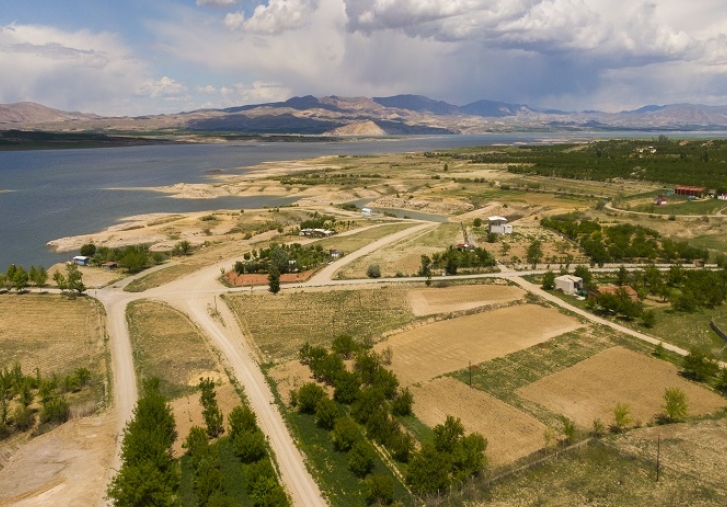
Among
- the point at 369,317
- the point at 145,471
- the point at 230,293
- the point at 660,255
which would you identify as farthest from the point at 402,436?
the point at 660,255

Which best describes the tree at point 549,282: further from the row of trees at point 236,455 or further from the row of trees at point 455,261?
the row of trees at point 236,455

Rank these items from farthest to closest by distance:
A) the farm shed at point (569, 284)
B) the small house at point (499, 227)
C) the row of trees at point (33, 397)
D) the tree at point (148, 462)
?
the small house at point (499, 227) → the farm shed at point (569, 284) → the row of trees at point (33, 397) → the tree at point (148, 462)

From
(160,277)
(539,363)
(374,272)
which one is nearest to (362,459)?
(539,363)

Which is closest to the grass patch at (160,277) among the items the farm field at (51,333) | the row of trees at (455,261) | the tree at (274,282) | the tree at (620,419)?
the farm field at (51,333)

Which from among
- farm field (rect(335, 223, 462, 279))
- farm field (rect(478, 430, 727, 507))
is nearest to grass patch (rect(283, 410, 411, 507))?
farm field (rect(478, 430, 727, 507))

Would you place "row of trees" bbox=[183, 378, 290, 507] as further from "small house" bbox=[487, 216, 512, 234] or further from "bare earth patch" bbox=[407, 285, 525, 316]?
"small house" bbox=[487, 216, 512, 234]

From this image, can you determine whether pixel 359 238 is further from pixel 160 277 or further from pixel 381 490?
pixel 381 490
